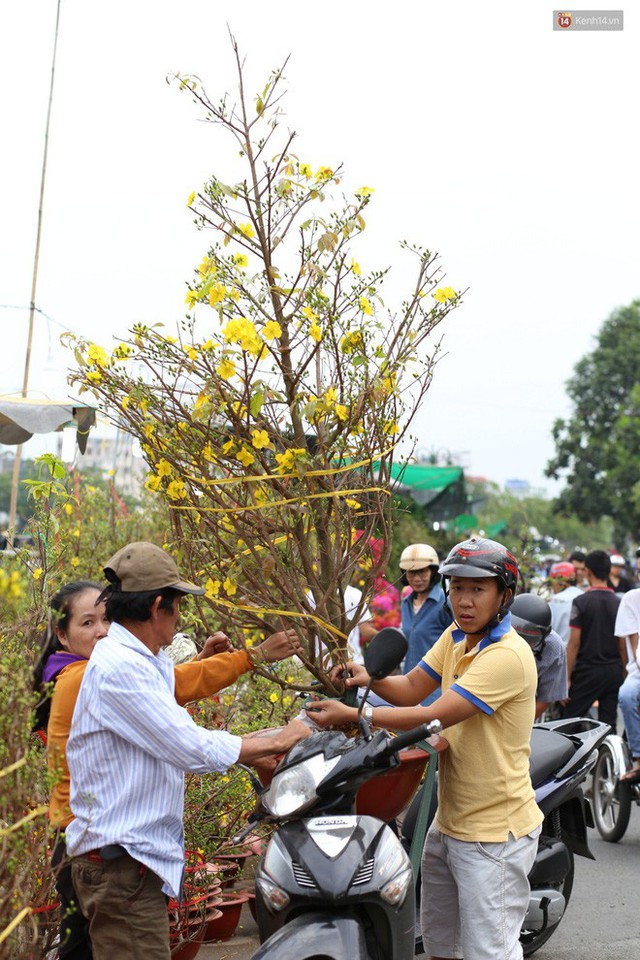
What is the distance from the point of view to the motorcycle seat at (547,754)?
4816mm

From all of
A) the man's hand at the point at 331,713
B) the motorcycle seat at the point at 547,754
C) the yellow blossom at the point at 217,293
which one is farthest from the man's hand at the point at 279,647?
the motorcycle seat at the point at 547,754

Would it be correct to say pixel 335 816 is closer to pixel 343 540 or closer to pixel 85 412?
pixel 343 540

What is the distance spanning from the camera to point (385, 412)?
11.8ft

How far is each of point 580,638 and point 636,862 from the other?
2.00 meters

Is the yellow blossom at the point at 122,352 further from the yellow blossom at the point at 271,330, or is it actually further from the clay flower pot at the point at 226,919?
the clay flower pot at the point at 226,919

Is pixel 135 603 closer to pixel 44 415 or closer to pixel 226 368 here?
pixel 226 368

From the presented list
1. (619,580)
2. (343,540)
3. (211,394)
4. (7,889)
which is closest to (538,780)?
(343,540)

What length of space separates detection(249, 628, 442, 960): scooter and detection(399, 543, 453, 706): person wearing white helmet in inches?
151

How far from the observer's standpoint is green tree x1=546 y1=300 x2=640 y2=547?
48031 millimetres

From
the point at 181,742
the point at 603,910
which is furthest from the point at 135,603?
the point at 603,910

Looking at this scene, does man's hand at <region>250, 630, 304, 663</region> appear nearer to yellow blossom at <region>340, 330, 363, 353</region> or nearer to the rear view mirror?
the rear view mirror

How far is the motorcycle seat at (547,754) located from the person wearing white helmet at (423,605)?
71.9 inches

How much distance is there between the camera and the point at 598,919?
5867mm

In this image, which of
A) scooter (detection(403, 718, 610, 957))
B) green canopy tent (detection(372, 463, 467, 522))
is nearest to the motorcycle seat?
scooter (detection(403, 718, 610, 957))
